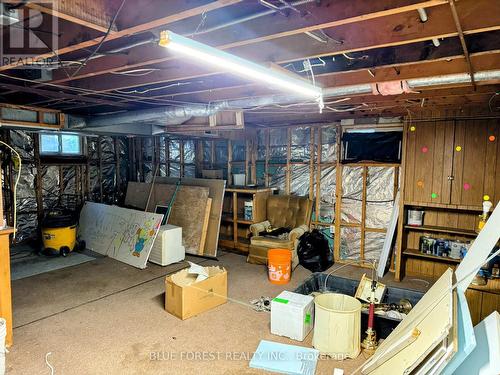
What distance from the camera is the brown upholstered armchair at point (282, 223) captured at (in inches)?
198

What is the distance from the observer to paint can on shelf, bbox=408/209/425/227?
15.0 feet

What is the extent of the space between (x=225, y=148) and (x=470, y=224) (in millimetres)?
4150

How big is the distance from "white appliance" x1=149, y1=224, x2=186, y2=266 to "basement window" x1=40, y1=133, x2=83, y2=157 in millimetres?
2846

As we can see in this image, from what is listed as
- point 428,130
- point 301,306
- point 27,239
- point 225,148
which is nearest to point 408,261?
point 428,130

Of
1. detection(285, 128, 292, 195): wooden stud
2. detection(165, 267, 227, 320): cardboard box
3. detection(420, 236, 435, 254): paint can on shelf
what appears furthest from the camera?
detection(285, 128, 292, 195): wooden stud

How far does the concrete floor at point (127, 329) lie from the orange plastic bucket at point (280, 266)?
0.36ft

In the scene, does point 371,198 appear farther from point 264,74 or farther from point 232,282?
point 264,74

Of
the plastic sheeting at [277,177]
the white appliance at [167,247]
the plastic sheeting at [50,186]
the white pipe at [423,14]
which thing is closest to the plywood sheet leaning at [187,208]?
the white appliance at [167,247]

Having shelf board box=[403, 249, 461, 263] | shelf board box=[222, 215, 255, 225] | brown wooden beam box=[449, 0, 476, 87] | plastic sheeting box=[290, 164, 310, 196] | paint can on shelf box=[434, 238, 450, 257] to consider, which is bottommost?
shelf board box=[403, 249, 461, 263]

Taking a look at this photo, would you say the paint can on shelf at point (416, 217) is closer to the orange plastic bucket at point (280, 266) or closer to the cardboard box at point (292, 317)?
the orange plastic bucket at point (280, 266)

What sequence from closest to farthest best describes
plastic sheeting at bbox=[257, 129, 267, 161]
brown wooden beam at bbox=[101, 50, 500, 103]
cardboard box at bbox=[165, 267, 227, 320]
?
brown wooden beam at bbox=[101, 50, 500, 103] → cardboard box at bbox=[165, 267, 227, 320] → plastic sheeting at bbox=[257, 129, 267, 161]

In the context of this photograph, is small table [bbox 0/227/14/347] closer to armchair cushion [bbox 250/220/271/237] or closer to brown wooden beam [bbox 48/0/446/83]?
brown wooden beam [bbox 48/0/446/83]

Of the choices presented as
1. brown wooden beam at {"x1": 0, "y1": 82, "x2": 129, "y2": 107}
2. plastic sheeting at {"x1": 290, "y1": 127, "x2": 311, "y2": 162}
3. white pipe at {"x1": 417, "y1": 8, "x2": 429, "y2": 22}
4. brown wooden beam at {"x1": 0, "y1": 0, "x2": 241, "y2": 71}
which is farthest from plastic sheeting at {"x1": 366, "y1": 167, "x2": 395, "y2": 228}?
brown wooden beam at {"x1": 0, "y1": 0, "x2": 241, "y2": 71}

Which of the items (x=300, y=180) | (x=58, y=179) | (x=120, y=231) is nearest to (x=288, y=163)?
(x=300, y=180)
